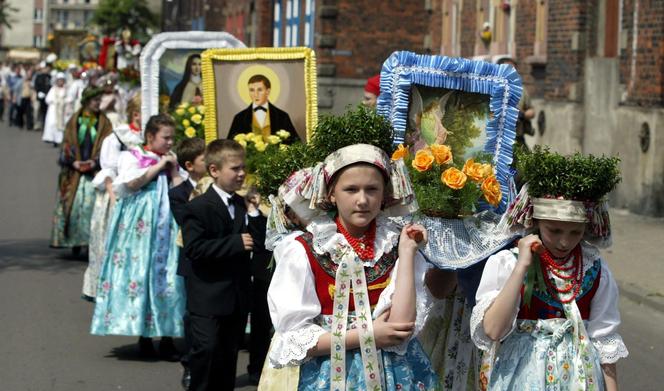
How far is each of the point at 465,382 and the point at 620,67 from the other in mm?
13001

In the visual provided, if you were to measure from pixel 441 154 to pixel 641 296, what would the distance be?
6.47m

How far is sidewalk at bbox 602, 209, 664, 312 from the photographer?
12.0 metres

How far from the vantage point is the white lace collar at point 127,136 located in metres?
10.3

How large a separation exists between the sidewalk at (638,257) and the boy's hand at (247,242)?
5083mm

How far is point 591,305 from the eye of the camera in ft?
16.9

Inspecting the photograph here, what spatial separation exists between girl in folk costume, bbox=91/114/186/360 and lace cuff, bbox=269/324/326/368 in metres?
4.62

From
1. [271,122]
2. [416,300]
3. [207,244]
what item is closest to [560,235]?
[416,300]

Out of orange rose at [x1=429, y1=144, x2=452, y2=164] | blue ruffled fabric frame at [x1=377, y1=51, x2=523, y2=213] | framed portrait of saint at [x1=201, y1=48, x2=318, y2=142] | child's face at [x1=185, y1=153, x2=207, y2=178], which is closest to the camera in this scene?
orange rose at [x1=429, y1=144, x2=452, y2=164]

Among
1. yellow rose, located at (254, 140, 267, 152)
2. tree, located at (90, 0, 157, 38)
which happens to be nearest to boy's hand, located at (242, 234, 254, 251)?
yellow rose, located at (254, 140, 267, 152)

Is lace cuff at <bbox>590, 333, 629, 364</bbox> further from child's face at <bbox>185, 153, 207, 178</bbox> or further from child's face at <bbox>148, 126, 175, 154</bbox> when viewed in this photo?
child's face at <bbox>148, 126, 175, 154</bbox>

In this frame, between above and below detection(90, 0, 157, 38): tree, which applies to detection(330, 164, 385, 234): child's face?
below

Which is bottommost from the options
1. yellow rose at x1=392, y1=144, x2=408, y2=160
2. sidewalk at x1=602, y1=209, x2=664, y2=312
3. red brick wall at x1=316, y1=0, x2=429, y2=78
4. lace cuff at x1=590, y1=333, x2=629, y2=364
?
sidewalk at x1=602, y1=209, x2=664, y2=312

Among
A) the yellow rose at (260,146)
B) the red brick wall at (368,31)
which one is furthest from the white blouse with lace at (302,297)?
the red brick wall at (368,31)

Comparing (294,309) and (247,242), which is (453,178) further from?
(247,242)
